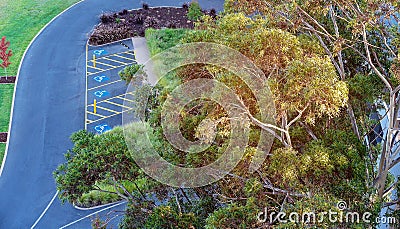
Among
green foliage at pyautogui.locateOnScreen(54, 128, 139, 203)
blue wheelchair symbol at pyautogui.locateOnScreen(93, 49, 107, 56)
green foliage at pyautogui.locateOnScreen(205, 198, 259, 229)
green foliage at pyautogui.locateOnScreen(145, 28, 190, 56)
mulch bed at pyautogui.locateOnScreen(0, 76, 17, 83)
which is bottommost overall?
green foliage at pyautogui.locateOnScreen(205, 198, 259, 229)

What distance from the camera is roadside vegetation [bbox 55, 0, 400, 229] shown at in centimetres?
1078

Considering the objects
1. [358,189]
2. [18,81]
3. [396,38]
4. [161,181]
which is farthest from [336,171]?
[18,81]

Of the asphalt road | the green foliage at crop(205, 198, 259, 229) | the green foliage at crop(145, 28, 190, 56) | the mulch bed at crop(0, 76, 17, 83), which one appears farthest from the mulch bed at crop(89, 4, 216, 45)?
the green foliage at crop(205, 198, 259, 229)

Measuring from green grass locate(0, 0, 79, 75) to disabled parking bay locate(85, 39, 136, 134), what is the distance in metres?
4.21

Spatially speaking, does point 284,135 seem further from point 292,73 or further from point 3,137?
point 3,137

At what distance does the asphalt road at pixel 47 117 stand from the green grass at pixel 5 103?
346mm

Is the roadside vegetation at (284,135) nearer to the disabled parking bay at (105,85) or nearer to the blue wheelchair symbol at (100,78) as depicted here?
the disabled parking bay at (105,85)

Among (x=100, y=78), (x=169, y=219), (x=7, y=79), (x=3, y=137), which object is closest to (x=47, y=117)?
(x=3, y=137)

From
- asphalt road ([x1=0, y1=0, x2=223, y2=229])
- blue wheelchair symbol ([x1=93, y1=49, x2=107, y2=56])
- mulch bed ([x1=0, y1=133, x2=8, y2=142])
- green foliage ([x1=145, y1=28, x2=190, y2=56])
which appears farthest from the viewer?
blue wheelchair symbol ([x1=93, y1=49, x2=107, y2=56])

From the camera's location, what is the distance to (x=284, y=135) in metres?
12.9

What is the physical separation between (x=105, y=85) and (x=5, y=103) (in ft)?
16.8

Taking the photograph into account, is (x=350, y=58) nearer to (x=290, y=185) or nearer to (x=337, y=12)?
(x=337, y=12)

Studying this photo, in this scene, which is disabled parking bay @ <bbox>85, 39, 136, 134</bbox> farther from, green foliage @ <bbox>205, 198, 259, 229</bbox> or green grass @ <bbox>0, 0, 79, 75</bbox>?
green foliage @ <bbox>205, 198, 259, 229</bbox>

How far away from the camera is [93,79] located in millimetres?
27203
